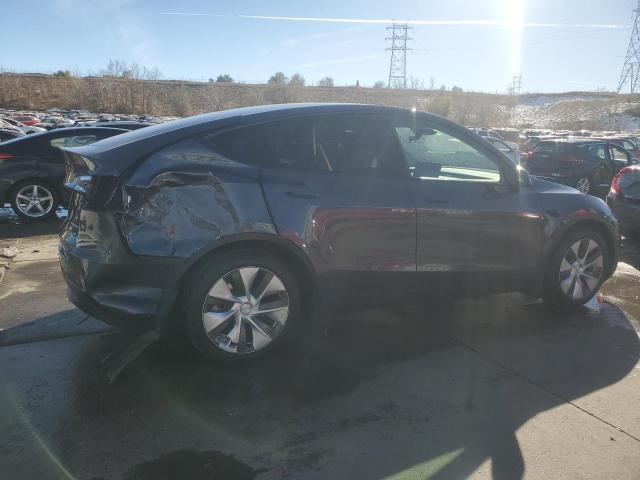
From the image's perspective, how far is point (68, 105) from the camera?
195 ft

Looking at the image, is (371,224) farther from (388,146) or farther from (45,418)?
(45,418)

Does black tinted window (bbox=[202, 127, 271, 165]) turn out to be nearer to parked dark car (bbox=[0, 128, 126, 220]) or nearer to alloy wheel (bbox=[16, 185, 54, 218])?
parked dark car (bbox=[0, 128, 126, 220])

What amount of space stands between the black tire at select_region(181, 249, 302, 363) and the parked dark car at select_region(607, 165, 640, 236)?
18.9 ft

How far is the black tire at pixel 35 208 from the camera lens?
8.30 m

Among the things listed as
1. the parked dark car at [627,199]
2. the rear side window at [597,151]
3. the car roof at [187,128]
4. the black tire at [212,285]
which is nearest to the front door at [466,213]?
the car roof at [187,128]

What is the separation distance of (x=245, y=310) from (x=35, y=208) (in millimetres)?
6500

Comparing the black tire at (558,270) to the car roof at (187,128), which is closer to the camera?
the car roof at (187,128)

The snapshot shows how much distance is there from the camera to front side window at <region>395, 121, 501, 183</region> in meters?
3.99

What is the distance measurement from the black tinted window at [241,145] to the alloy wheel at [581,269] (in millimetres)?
2796

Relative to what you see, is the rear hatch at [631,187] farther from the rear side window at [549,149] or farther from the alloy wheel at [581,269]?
the rear side window at [549,149]

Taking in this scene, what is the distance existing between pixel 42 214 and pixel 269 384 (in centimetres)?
668

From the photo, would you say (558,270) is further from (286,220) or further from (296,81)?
(296,81)

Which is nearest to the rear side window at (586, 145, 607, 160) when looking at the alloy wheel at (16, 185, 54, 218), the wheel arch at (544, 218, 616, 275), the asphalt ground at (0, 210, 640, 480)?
the wheel arch at (544, 218, 616, 275)

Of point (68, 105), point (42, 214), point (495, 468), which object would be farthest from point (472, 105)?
point (495, 468)
